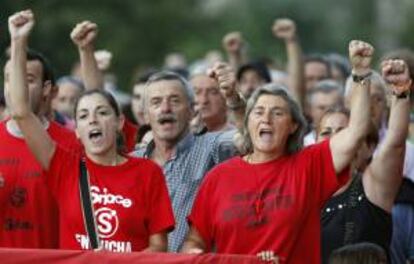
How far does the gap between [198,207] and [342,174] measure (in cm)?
84

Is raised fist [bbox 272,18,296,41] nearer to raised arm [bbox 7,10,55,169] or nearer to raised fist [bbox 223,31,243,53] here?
raised fist [bbox 223,31,243,53]

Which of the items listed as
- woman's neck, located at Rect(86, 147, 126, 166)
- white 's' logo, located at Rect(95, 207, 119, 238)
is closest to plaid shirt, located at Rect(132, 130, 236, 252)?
woman's neck, located at Rect(86, 147, 126, 166)

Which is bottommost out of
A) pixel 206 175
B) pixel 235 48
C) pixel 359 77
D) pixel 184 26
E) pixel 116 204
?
pixel 116 204

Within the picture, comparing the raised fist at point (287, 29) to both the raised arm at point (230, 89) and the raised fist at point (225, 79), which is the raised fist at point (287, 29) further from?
the raised fist at point (225, 79)

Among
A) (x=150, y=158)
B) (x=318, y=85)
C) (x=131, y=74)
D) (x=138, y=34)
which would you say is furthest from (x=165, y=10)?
(x=150, y=158)

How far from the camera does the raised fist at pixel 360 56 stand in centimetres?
1182

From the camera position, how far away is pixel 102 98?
12.4m

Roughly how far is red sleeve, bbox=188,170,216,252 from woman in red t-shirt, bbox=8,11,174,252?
0.47 feet

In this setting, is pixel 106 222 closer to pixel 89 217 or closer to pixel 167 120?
pixel 89 217

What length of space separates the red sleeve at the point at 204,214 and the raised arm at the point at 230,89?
1066 mm

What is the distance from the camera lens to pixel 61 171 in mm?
12047

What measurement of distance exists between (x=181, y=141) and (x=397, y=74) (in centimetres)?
166

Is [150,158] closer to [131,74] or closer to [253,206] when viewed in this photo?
[253,206]

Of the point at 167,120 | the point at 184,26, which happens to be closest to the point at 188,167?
the point at 167,120
